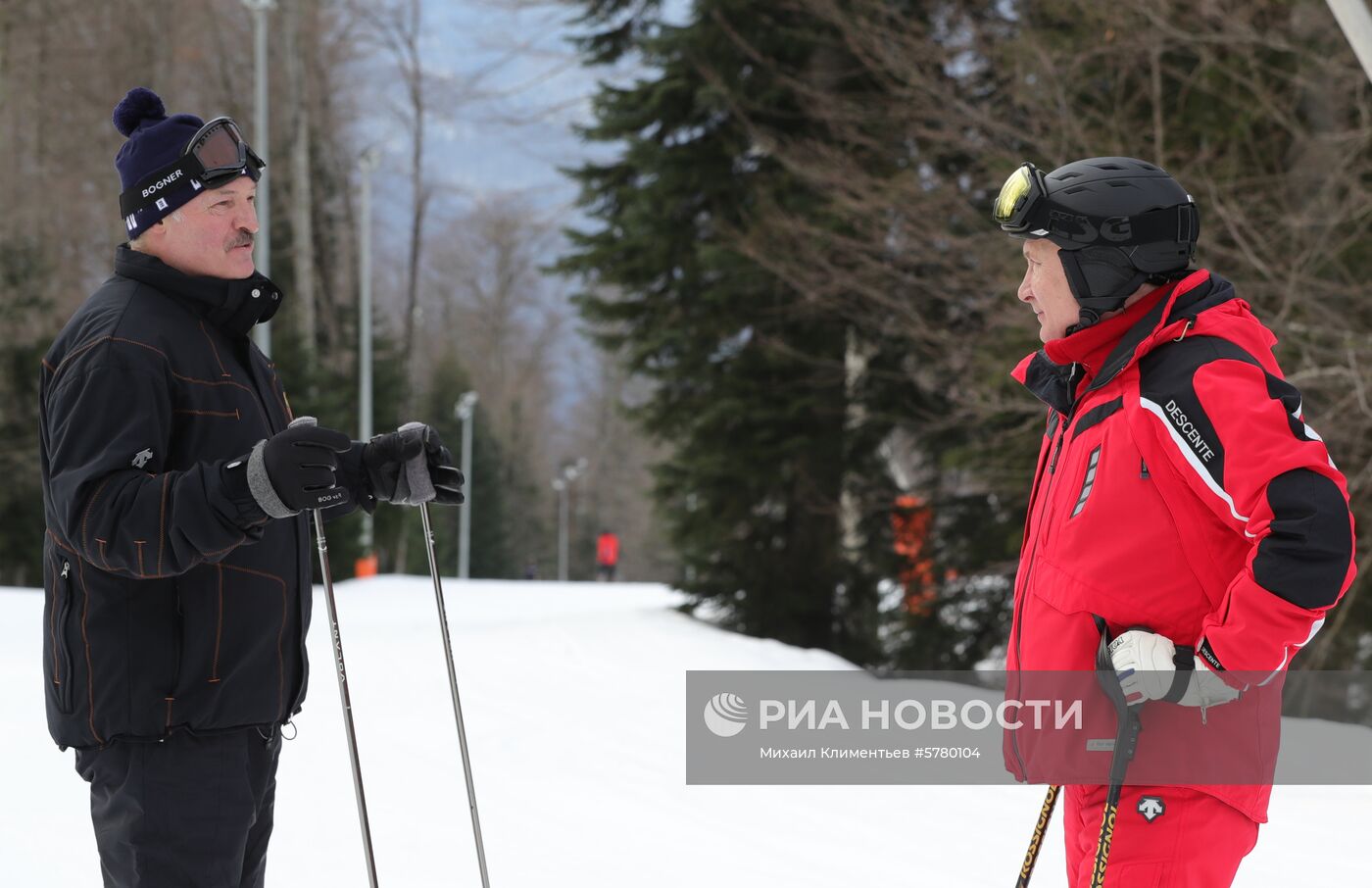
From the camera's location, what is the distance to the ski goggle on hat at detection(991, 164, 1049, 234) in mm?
2264

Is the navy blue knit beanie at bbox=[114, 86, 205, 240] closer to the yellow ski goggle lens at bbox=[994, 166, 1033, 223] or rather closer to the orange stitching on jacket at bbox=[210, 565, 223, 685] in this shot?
the orange stitching on jacket at bbox=[210, 565, 223, 685]

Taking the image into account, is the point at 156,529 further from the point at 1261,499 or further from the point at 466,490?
the point at 466,490

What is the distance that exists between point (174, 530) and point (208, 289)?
1.91ft

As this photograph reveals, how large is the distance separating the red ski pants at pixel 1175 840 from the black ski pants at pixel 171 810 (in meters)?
1.56

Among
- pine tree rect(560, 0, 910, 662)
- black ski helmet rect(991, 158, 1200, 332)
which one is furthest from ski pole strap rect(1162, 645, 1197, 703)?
pine tree rect(560, 0, 910, 662)

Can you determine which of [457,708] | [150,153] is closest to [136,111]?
[150,153]

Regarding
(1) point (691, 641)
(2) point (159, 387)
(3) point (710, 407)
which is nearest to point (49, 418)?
(2) point (159, 387)

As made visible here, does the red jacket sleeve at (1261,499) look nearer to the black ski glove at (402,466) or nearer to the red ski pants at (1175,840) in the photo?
the red ski pants at (1175,840)

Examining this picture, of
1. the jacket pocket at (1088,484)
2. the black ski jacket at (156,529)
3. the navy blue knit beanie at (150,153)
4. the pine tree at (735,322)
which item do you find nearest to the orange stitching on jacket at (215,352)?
the black ski jacket at (156,529)

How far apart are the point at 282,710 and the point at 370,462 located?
22.7 inches

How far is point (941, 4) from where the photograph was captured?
39.5 ft

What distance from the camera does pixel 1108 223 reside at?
86.9 inches

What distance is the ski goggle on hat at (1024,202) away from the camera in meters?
2.26

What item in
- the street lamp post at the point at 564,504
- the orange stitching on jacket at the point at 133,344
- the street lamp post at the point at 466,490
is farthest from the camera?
the street lamp post at the point at 564,504
